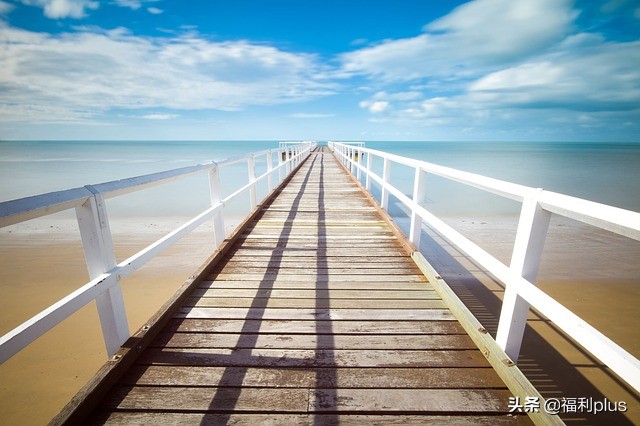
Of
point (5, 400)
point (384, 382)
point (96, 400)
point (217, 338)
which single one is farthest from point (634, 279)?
point (5, 400)

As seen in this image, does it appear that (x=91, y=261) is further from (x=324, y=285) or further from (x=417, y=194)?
(x=417, y=194)

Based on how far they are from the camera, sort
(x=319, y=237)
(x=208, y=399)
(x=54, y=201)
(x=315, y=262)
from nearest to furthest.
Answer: (x=54, y=201) → (x=208, y=399) → (x=315, y=262) → (x=319, y=237)

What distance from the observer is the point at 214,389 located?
5.54 feet

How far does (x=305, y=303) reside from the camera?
2.58 meters

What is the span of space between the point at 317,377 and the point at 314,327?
1.59 ft

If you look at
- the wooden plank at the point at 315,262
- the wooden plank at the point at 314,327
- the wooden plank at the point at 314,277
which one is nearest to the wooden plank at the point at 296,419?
the wooden plank at the point at 314,327

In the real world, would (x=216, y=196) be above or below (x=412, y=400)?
above

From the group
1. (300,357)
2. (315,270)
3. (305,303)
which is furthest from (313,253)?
(300,357)

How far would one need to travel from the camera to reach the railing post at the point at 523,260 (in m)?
1.56

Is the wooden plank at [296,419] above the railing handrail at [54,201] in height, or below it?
below

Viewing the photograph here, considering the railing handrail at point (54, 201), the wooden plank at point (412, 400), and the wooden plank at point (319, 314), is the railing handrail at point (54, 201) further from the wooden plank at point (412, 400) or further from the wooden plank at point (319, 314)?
the wooden plank at point (412, 400)

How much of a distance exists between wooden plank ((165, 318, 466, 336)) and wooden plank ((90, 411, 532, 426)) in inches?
26.2

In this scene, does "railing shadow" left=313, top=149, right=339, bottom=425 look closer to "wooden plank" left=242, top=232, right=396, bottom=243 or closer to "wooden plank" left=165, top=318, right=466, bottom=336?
"wooden plank" left=165, top=318, right=466, bottom=336

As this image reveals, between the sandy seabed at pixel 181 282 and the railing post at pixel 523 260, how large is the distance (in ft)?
8.74
